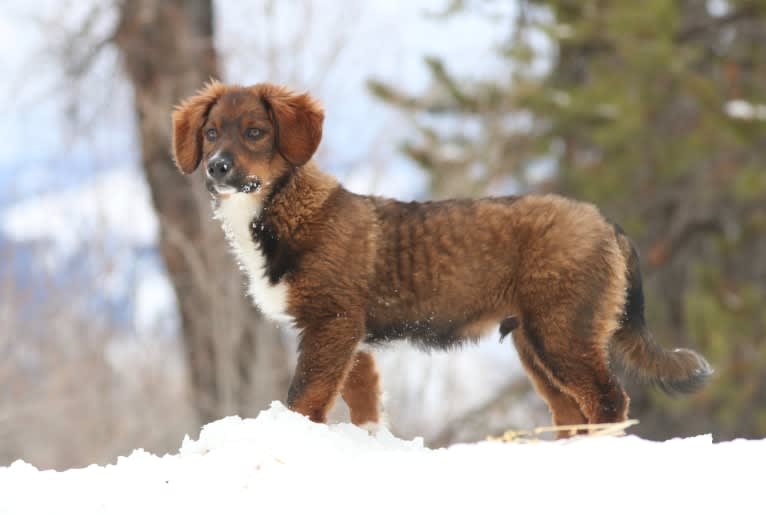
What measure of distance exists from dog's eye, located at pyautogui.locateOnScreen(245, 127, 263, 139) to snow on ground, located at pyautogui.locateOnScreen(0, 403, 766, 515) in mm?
1428

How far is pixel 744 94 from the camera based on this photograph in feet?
45.5

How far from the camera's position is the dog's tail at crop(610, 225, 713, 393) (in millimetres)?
5027

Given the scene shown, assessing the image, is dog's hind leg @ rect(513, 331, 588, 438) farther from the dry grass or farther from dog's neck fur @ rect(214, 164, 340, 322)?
dog's neck fur @ rect(214, 164, 340, 322)

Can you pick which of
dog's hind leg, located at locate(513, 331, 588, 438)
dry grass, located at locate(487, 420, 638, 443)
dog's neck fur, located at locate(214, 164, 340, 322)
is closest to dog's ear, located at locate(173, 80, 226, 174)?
dog's neck fur, located at locate(214, 164, 340, 322)

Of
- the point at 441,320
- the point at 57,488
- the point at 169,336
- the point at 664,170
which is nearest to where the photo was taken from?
the point at 57,488

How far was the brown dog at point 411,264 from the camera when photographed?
15.4 ft

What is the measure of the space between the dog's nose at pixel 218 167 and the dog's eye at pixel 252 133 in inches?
10.0

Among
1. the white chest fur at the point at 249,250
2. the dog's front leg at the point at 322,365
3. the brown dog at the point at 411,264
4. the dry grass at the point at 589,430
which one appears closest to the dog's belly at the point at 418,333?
the brown dog at the point at 411,264

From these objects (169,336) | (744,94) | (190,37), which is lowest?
(169,336)

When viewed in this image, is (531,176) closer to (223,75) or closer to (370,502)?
(223,75)

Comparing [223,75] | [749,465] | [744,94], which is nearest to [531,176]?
[744,94]

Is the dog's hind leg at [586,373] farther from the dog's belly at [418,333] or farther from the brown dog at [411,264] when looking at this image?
the dog's belly at [418,333]

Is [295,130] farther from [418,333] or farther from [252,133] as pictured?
[418,333]

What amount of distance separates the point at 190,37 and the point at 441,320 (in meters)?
7.87
